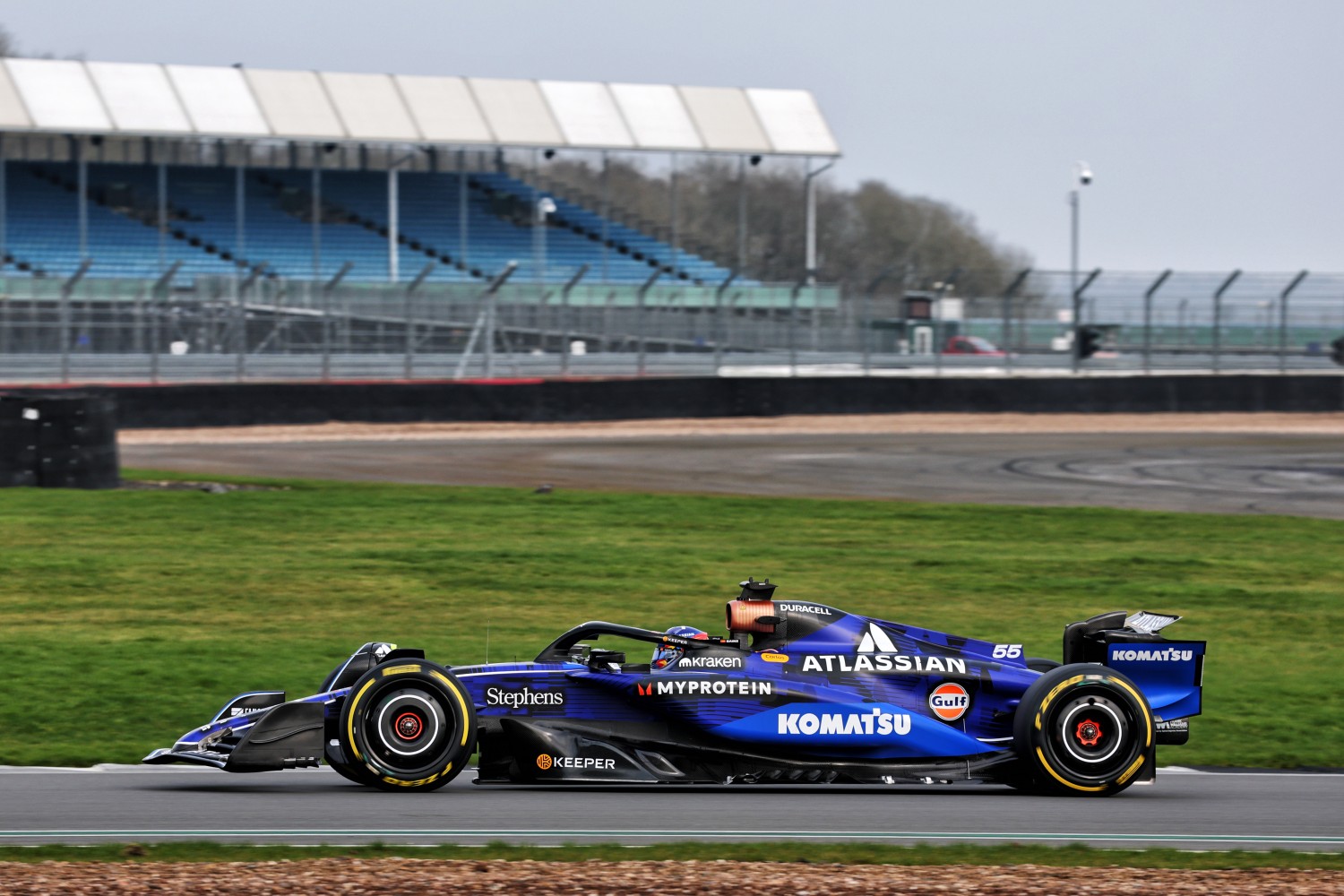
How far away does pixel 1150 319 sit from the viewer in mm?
38281

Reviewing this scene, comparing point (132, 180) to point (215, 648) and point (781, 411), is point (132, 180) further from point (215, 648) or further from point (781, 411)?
point (215, 648)

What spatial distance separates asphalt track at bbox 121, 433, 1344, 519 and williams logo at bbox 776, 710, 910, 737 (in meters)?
13.2

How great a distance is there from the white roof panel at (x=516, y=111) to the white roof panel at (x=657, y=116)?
8.42 ft

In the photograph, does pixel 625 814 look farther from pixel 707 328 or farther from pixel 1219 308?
pixel 1219 308

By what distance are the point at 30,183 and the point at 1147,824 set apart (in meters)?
51.7

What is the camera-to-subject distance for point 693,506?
19.3 m

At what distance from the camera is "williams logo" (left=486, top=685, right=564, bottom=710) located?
764 cm

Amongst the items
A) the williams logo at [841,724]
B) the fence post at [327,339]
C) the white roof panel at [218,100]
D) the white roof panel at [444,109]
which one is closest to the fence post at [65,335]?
the fence post at [327,339]

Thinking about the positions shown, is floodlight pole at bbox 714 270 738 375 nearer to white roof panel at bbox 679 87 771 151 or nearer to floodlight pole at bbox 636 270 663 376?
floodlight pole at bbox 636 270 663 376

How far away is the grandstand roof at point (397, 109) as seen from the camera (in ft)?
160

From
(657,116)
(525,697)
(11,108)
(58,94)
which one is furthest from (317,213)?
(525,697)

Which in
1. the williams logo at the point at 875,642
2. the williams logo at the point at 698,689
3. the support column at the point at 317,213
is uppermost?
the support column at the point at 317,213

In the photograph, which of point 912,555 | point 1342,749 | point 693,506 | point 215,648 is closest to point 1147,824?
point 1342,749

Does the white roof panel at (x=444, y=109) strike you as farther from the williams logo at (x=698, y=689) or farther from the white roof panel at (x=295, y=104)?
the williams logo at (x=698, y=689)
